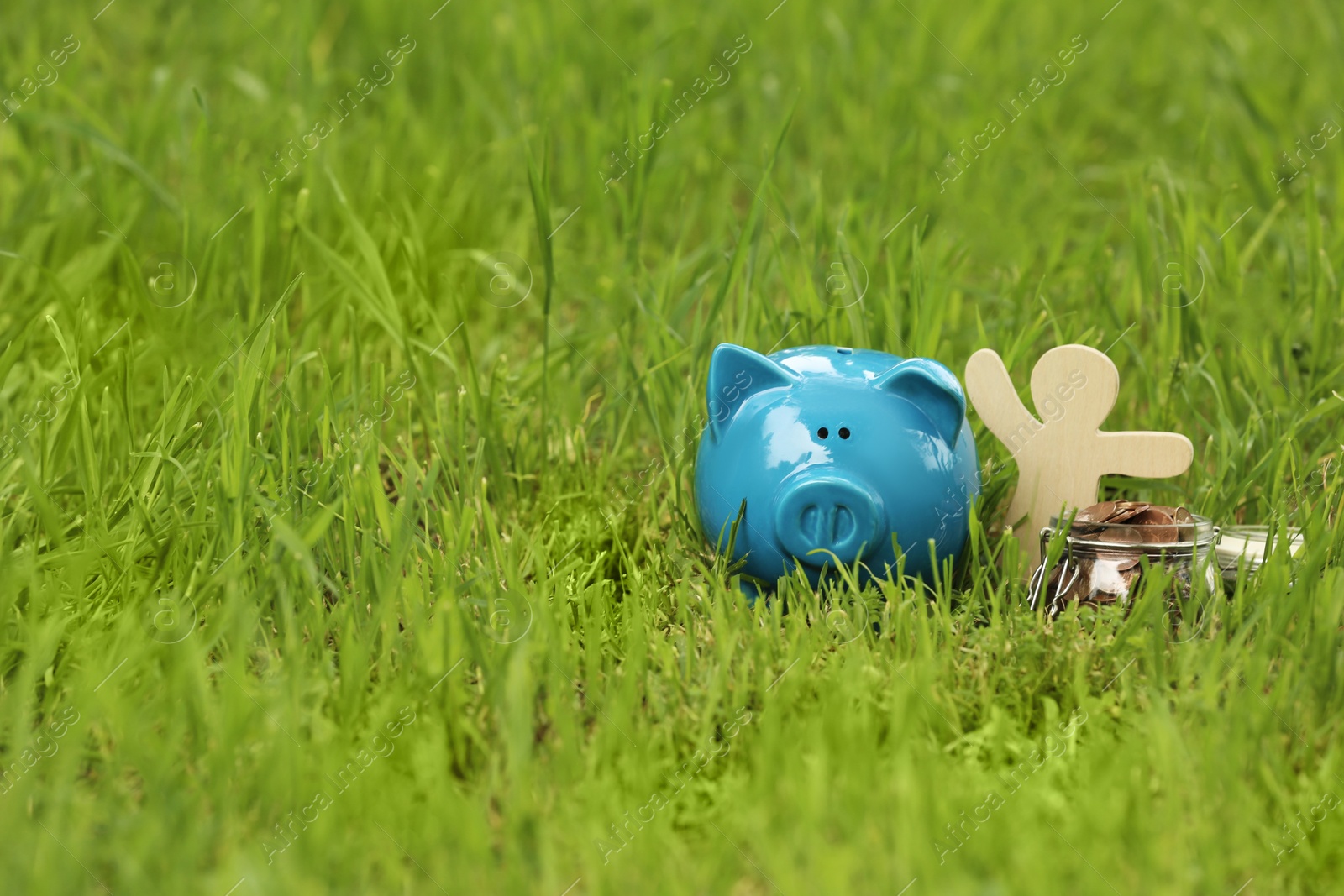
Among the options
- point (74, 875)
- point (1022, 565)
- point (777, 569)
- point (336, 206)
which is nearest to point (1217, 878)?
point (1022, 565)

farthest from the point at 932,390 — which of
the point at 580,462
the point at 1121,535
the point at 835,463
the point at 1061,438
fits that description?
the point at 580,462

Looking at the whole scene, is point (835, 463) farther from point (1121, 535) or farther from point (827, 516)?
point (1121, 535)

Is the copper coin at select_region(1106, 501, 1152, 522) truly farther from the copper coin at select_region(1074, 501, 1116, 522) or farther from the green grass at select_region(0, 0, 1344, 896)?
the green grass at select_region(0, 0, 1344, 896)

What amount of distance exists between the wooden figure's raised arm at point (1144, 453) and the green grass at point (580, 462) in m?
0.21

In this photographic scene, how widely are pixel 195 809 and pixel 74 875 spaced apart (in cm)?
19

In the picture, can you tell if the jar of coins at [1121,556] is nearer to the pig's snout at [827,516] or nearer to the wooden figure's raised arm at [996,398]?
the wooden figure's raised arm at [996,398]

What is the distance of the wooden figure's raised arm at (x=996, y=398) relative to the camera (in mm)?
2547

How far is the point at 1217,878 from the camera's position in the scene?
1.69 metres

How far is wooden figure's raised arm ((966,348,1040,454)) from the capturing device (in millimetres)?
2547

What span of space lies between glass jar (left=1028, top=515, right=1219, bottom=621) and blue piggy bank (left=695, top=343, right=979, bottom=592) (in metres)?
0.21

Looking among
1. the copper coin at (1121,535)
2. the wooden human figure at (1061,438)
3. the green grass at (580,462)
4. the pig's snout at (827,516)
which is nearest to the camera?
the green grass at (580,462)

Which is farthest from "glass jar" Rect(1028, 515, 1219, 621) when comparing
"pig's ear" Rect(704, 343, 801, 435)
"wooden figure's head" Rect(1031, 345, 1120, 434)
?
"pig's ear" Rect(704, 343, 801, 435)

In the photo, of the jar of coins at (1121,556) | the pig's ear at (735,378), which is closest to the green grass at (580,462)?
the jar of coins at (1121,556)

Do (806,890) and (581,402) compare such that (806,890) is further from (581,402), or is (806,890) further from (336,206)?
(336,206)
